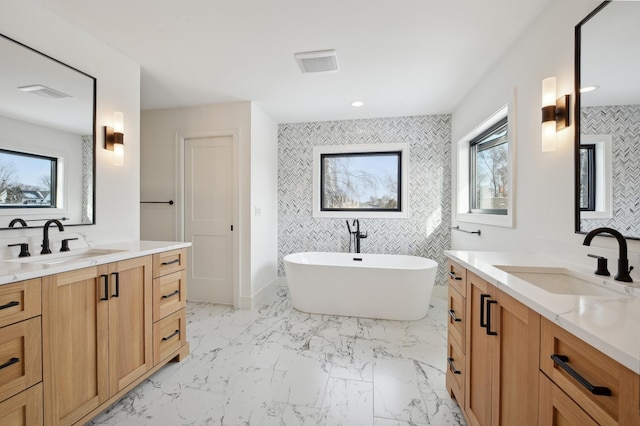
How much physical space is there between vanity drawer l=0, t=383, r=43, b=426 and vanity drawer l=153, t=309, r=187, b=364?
0.68 m

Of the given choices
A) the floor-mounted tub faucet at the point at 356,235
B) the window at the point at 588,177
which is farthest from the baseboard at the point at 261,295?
the window at the point at 588,177

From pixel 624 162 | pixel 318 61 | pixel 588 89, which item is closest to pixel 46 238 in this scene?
pixel 318 61

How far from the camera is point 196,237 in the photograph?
11.3ft

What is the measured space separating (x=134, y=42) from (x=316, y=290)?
2.73 metres

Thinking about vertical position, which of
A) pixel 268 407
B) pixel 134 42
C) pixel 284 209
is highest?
pixel 134 42

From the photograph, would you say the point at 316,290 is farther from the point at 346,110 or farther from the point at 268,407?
the point at 346,110

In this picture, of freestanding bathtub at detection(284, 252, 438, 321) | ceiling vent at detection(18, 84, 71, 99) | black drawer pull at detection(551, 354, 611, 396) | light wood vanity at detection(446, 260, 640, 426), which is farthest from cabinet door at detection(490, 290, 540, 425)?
ceiling vent at detection(18, 84, 71, 99)

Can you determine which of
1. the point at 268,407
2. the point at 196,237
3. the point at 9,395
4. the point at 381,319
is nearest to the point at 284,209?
the point at 196,237

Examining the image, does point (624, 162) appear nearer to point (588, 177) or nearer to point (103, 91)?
point (588, 177)

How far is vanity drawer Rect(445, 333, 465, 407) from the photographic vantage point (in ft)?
4.98

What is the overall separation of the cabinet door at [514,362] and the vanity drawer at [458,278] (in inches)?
13.0

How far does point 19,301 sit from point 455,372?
2182 mm

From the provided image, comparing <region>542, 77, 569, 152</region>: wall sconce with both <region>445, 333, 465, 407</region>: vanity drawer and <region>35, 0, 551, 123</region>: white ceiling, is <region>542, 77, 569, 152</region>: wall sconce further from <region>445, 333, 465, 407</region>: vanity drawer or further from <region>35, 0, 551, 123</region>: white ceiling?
<region>445, 333, 465, 407</region>: vanity drawer

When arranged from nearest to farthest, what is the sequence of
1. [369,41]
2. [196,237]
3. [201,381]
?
[201,381], [369,41], [196,237]
